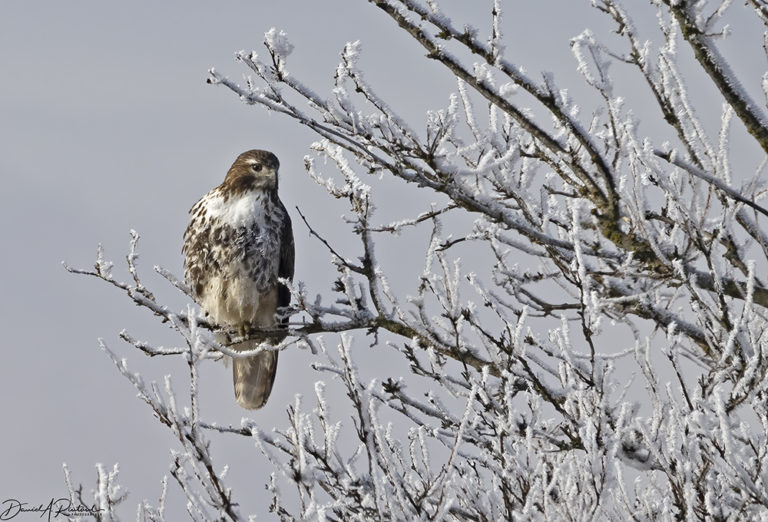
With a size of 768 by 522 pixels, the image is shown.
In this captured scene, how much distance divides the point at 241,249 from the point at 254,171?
2.37ft

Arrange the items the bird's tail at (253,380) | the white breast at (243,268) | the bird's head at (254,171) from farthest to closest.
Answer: the bird's tail at (253,380) → the bird's head at (254,171) → the white breast at (243,268)

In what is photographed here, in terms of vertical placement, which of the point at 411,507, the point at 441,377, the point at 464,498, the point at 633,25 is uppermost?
the point at 633,25

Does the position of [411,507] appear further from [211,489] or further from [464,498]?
[464,498]

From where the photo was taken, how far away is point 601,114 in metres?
5.26

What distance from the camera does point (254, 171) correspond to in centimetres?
700

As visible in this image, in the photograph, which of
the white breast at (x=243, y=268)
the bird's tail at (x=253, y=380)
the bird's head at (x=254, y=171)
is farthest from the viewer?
the bird's tail at (x=253, y=380)

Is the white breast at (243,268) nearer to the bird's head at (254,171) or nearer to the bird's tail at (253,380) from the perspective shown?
the bird's head at (254,171)

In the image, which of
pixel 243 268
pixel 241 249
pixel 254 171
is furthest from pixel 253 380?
pixel 254 171

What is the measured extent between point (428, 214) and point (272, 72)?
1049mm

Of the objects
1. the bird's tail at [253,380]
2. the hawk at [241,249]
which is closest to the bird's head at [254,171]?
the hawk at [241,249]

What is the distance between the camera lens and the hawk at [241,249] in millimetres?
6598

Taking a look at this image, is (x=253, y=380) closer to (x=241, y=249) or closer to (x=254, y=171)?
(x=241, y=249)

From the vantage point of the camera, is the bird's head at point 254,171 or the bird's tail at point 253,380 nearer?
the bird's head at point 254,171

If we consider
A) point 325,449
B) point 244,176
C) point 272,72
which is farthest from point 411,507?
point 244,176
